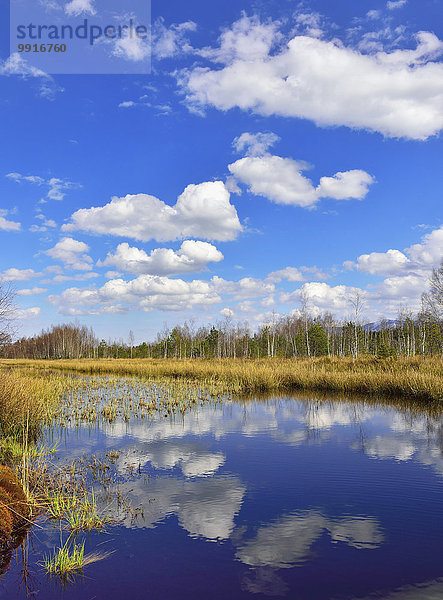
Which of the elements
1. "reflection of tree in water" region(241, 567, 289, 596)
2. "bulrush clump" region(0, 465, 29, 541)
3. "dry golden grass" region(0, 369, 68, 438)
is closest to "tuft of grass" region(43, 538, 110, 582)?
"bulrush clump" region(0, 465, 29, 541)

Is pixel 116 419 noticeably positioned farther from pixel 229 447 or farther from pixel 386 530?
pixel 386 530

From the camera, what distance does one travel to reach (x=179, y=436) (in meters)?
11.7

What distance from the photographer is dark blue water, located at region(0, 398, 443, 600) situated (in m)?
4.64

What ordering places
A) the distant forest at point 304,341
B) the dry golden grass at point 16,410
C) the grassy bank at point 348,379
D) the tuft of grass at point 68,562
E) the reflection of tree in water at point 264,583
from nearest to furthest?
the reflection of tree in water at point 264,583 → the tuft of grass at point 68,562 → the dry golden grass at point 16,410 → the grassy bank at point 348,379 → the distant forest at point 304,341

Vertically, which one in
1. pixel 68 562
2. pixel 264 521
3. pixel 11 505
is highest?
pixel 11 505

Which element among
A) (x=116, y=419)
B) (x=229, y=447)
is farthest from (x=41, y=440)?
(x=229, y=447)

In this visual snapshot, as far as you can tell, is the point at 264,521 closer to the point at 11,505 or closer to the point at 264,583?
the point at 264,583

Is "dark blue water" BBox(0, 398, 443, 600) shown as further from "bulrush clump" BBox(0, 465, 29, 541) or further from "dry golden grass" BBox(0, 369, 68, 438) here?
"dry golden grass" BBox(0, 369, 68, 438)

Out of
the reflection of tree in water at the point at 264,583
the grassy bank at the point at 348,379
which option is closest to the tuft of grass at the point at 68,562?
the reflection of tree in water at the point at 264,583

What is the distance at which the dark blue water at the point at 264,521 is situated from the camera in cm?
464

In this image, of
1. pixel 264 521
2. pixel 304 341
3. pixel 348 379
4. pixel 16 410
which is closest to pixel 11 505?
pixel 264 521

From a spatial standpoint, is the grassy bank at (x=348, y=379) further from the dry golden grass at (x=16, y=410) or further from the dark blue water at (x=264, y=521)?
the dry golden grass at (x=16, y=410)

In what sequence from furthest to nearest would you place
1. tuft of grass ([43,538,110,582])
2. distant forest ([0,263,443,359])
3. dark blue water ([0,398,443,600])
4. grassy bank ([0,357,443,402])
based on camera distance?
distant forest ([0,263,443,359])
grassy bank ([0,357,443,402])
tuft of grass ([43,538,110,582])
dark blue water ([0,398,443,600])

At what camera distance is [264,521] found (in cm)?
622
